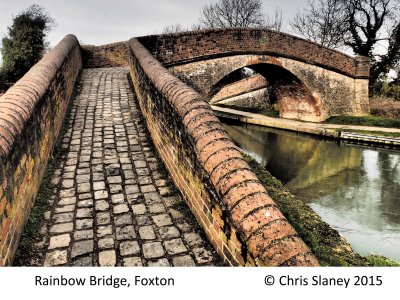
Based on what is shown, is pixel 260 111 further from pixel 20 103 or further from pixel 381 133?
pixel 20 103

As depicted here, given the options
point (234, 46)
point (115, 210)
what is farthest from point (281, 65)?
point (115, 210)

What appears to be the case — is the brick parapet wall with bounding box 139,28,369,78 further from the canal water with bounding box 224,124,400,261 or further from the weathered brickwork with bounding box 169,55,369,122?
the canal water with bounding box 224,124,400,261

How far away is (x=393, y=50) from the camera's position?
20.5 meters

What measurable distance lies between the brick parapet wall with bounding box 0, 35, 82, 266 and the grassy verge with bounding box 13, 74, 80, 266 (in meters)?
0.07

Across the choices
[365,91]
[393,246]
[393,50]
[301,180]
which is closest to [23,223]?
[393,246]

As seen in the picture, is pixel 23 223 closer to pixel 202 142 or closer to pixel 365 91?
pixel 202 142

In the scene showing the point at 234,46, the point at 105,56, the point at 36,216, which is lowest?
the point at 36,216

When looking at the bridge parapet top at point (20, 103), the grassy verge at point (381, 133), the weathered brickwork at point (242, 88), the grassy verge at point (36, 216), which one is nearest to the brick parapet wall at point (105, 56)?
the bridge parapet top at point (20, 103)

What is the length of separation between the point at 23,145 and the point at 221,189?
1.90m

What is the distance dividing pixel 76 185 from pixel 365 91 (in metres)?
16.3

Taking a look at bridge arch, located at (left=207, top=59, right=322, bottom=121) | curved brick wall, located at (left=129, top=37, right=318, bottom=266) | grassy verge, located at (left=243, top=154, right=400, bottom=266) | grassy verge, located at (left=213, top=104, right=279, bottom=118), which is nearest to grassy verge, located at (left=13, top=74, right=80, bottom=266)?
curved brick wall, located at (left=129, top=37, right=318, bottom=266)

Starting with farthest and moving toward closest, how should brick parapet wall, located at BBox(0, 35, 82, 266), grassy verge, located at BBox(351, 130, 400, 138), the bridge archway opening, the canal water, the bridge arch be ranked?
the bridge archway opening < the bridge arch < grassy verge, located at BBox(351, 130, 400, 138) < the canal water < brick parapet wall, located at BBox(0, 35, 82, 266)

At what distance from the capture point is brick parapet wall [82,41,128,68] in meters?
11.9

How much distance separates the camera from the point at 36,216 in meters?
3.15
